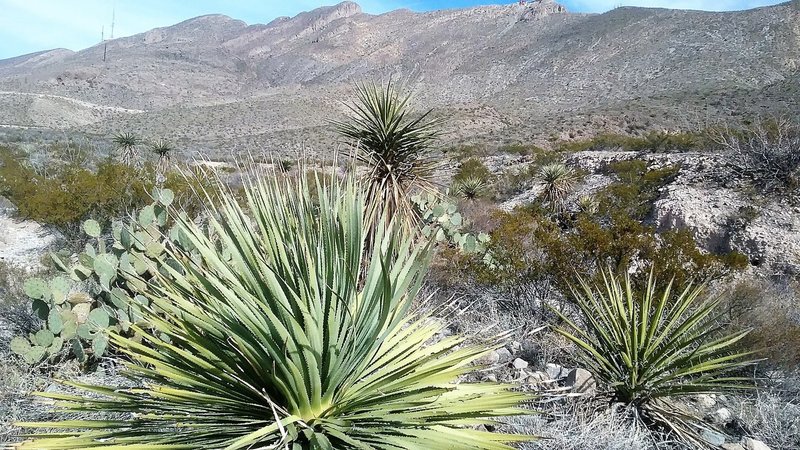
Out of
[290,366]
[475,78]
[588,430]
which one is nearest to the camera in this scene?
[290,366]

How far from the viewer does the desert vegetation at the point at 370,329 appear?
188 centimetres

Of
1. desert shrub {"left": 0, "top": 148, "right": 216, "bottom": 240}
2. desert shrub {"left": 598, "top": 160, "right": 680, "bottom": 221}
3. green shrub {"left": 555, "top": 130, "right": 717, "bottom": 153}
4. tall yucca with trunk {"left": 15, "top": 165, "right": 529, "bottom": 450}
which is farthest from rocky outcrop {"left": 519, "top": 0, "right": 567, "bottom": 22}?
tall yucca with trunk {"left": 15, "top": 165, "right": 529, "bottom": 450}

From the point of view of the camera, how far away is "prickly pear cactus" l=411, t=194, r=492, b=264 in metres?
6.73

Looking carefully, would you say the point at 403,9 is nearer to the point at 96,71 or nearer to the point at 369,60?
the point at 369,60

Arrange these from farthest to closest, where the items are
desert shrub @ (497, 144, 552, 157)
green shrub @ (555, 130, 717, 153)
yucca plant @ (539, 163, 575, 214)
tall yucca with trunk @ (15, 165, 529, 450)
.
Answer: desert shrub @ (497, 144, 552, 157) < green shrub @ (555, 130, 717, 153) < yucca plant @ (539, 163, 575, 214) < tall yucca with trunk @ (15, 165, 529, 450)

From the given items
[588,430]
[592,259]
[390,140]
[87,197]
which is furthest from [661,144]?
[87,197]

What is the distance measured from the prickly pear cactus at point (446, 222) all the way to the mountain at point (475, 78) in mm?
1480

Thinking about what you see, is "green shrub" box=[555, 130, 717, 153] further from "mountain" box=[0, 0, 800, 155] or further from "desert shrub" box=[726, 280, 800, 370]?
"desert shrub" box=[726, 280, 800, 370]

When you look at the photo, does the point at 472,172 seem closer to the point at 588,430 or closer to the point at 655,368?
the point at 655,368

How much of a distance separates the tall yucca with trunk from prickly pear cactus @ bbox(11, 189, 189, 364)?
5.33ft

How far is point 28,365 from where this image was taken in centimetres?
365

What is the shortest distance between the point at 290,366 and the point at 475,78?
7129 centimetres

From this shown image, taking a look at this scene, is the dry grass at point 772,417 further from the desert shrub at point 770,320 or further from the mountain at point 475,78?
the mountain at point 475,78

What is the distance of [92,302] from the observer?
162 inches
